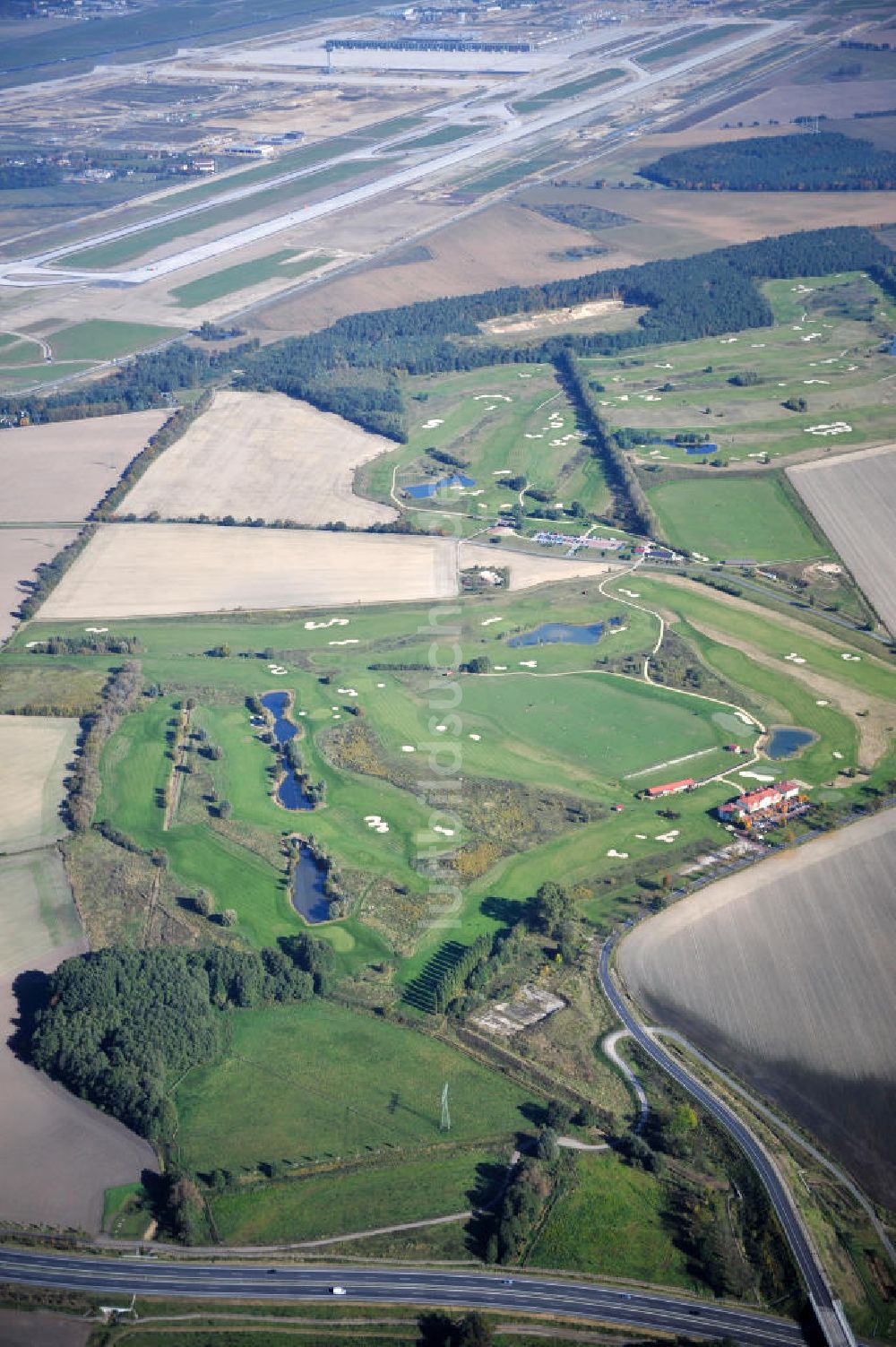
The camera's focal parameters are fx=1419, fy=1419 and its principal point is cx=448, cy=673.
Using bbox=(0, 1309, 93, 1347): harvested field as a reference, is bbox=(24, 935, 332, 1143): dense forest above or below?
above

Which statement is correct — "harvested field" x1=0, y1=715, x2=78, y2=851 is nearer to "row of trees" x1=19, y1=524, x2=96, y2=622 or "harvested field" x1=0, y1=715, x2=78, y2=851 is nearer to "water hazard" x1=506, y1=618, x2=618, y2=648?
"row of trees" x1=19, y1=524, x2=96, y2=622

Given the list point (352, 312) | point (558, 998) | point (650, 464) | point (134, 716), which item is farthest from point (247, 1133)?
point (352, 312)

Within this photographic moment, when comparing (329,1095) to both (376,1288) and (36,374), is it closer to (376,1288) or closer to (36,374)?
(376,1288)

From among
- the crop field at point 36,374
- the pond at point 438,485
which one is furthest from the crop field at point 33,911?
the crop field at point 36,374

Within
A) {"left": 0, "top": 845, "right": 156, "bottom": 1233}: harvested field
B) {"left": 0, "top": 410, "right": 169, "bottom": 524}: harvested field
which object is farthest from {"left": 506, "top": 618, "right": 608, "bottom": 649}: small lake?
{"left": 0, "top": 410, "right": 169, "bottom": 524}: harvested field

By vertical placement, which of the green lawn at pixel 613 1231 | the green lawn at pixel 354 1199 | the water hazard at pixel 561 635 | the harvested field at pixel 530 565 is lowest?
the green lawn at pixel 613 1231

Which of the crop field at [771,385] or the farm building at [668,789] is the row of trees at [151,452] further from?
the farm building at [668,789]

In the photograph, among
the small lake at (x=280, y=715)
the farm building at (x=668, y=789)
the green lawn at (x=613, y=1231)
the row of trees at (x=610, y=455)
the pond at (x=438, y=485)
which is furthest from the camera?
the pond at (x=438, y=485)
